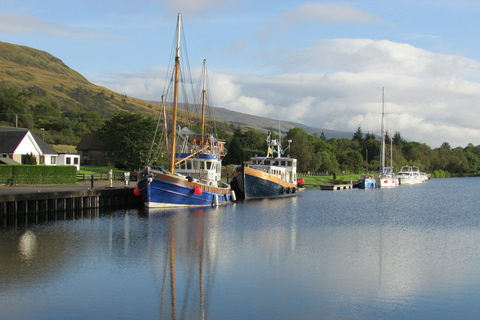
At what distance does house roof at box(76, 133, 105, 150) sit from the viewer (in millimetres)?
97312

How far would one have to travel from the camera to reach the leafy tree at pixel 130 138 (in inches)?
2790

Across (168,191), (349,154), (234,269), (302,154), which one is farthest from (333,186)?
(234,269)

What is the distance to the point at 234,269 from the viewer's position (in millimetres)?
21453

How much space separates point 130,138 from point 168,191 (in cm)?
3725

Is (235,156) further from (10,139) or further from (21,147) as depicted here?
(10,139)

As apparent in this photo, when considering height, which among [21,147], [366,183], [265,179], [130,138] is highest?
[130,138]

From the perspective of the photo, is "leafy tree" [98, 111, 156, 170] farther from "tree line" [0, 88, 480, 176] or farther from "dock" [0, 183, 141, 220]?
"dock" [0, 183, 141, 220]

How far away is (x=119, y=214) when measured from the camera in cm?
3809

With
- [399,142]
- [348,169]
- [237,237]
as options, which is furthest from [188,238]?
[399,142]

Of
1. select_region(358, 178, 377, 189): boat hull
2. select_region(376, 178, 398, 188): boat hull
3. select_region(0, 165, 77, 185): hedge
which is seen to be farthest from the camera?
select_region(376, 178, 398, 188): boat hull

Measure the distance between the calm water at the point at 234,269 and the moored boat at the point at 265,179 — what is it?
17.7 metres

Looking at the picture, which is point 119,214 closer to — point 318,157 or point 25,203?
point 25,203

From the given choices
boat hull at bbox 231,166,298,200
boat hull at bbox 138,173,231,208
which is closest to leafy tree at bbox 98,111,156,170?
boat hull at bbox 231,166,298,200

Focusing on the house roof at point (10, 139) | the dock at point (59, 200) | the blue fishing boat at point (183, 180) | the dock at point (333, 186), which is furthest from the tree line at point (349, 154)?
the dock at point (59, 200)
